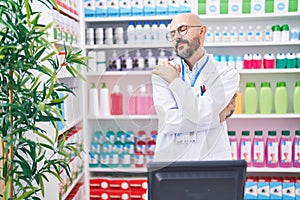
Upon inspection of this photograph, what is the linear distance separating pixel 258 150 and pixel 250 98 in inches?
19.8

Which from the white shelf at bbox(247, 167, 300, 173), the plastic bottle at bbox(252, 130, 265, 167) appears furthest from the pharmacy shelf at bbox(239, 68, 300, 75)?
the white shelf at bbox(247, 167, 300, 173)

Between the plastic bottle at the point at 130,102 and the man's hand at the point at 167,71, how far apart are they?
0.15 meters

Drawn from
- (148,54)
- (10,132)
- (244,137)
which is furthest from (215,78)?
(244,137)

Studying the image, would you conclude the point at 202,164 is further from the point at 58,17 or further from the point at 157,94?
the point at 58,17

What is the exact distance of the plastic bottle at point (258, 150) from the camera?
12.2ft

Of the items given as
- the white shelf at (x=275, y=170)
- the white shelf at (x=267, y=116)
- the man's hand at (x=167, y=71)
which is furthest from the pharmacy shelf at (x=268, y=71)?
the man's hand at (x=167, y=71)

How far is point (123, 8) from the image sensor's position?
12.4ft

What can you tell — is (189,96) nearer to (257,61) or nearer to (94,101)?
(94,101)

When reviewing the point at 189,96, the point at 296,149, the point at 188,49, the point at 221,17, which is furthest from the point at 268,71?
the point at 189,96

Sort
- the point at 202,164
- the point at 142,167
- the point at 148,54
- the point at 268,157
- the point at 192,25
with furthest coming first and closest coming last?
the point at 268,157
the point at 192,25
the point at 142,167
the point at 148,54
the point at 202,164

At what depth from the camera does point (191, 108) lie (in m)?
1.68

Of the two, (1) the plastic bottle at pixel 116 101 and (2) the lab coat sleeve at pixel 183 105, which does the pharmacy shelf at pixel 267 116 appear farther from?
(1) the plastic bottle at pixel 116 101

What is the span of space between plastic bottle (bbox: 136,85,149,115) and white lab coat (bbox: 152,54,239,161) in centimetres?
4

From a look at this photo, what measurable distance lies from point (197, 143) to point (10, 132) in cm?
91
